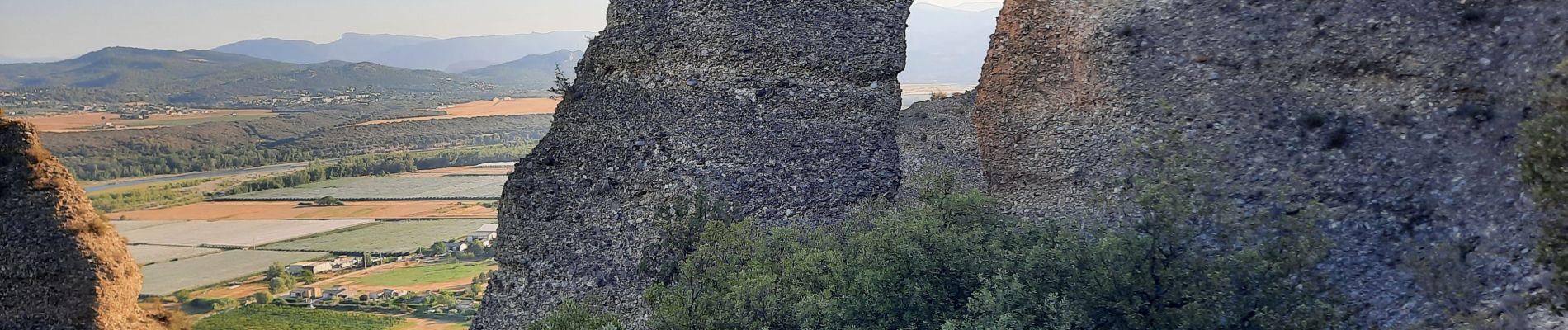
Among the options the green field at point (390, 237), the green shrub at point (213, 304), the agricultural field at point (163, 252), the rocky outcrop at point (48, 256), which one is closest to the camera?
the rocky outcrop at point (48, 256)

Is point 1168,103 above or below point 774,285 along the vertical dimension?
above

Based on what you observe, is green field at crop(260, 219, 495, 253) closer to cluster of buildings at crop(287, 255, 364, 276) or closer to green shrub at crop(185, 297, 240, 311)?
cluster of buildings at crop(287, 255, 364, 276)

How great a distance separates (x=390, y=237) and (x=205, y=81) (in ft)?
278

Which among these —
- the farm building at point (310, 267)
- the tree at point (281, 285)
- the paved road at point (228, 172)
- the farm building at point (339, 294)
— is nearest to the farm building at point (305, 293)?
the farm building at point (339, 294)

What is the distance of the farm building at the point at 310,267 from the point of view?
196 feet

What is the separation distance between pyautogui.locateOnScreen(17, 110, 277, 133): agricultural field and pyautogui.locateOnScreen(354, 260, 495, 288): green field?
50524 millimetres

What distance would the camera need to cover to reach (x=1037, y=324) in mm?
9055

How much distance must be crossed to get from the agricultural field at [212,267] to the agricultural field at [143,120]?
32.9 meters

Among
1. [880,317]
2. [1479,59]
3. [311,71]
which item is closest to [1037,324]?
[880,317]

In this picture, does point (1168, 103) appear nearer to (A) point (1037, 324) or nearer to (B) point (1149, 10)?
(B) point (1149, 10)

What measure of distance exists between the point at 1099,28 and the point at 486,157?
9105 cm

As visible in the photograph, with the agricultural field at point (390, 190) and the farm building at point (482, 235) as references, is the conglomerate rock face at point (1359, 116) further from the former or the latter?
the agricultural field at point (390, 190)

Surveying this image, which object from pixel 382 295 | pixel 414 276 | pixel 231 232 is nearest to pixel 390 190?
pixel 231 232

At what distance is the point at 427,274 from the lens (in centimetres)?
5806
